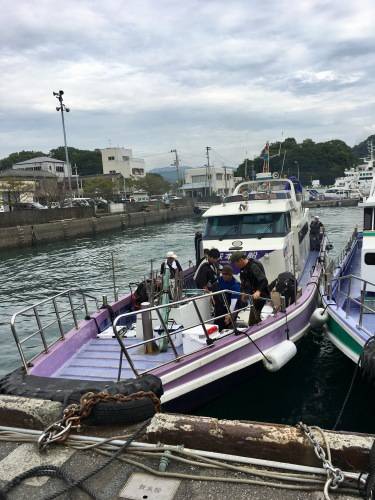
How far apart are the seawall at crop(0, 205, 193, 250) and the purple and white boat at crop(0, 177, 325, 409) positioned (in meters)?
26.4

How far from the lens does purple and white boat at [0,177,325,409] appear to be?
5.86 m

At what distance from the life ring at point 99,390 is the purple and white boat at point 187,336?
3 cm

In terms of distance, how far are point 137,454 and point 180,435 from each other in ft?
1.30

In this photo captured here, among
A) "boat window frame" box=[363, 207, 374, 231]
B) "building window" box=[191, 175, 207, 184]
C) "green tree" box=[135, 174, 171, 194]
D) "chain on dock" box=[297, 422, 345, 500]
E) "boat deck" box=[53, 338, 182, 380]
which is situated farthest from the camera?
"building window" box=[191, 175, 207, 184]

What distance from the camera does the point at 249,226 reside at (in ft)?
35.6

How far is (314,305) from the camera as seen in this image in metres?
9.91

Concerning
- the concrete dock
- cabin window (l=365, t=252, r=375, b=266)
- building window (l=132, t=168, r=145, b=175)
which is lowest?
the concrete dock

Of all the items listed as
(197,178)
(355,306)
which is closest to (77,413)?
(355,306)

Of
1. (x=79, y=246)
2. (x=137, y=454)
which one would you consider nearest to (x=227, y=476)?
(x=137, y=454)

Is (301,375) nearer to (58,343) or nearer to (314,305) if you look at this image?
(314,305)

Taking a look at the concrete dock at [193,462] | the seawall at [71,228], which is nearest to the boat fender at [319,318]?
the concrete dock at [193,462]

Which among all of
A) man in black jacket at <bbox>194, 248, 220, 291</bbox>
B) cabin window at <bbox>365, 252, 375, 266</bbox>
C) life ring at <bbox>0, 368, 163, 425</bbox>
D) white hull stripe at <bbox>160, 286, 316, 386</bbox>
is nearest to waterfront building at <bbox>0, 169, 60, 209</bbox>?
man in black jacket at <bbox>194, 248, 220, 291</bbox>

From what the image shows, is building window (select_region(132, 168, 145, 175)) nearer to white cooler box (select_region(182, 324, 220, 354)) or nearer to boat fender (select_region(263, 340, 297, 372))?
boat fender (select_region(263, 340, 297, 372))

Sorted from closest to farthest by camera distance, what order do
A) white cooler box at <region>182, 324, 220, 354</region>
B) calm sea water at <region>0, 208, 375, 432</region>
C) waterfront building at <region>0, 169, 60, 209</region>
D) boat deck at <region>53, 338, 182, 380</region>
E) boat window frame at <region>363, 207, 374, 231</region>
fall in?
boat deck at <region>53, 338, 182, 380</region>, white cooler box at <region>182, 324, 220, 354</region>, calm sea water at <region>0, 208, 375, 432</region>, boat window frame at <region>363, 207, 374, 231</region>, waterfront building at <region>0, 169, 60, 209</region>
